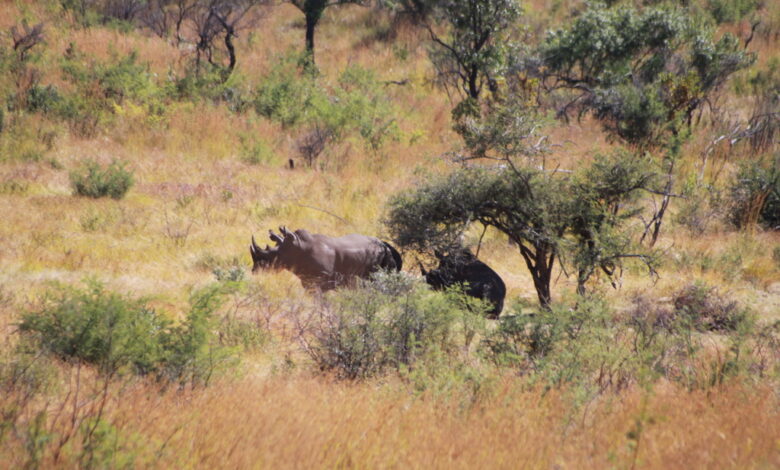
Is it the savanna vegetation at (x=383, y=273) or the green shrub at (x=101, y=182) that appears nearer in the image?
the savanna vegetation at (x=383, y=273)

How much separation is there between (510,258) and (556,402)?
6.30m

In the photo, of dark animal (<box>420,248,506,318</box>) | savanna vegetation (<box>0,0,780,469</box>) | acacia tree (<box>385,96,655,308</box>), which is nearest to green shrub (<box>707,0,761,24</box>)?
savanna vegetation (<box>0,0,780,469</box>)

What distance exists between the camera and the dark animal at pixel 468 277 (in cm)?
702

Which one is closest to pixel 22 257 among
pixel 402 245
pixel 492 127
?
pixel 402 245

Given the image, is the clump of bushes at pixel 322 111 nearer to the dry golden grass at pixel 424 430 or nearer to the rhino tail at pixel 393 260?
the rhino tail at pixel 393 260

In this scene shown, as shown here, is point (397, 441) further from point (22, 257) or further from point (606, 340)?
point (22, 257)

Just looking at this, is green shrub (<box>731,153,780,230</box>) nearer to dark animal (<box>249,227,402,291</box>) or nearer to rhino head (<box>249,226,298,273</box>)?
dark animal (<box>249,227,402,291</box>)

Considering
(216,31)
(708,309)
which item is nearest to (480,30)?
(216,31)

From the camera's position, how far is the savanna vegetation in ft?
9.45

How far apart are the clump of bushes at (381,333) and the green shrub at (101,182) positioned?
6.31m

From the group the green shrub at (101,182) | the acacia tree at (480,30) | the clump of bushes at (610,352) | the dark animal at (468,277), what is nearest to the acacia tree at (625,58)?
the acacia tree at (480,30)

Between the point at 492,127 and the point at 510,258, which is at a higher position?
the point at 492,127

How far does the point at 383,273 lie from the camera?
6664mm

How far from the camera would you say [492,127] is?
694cm
